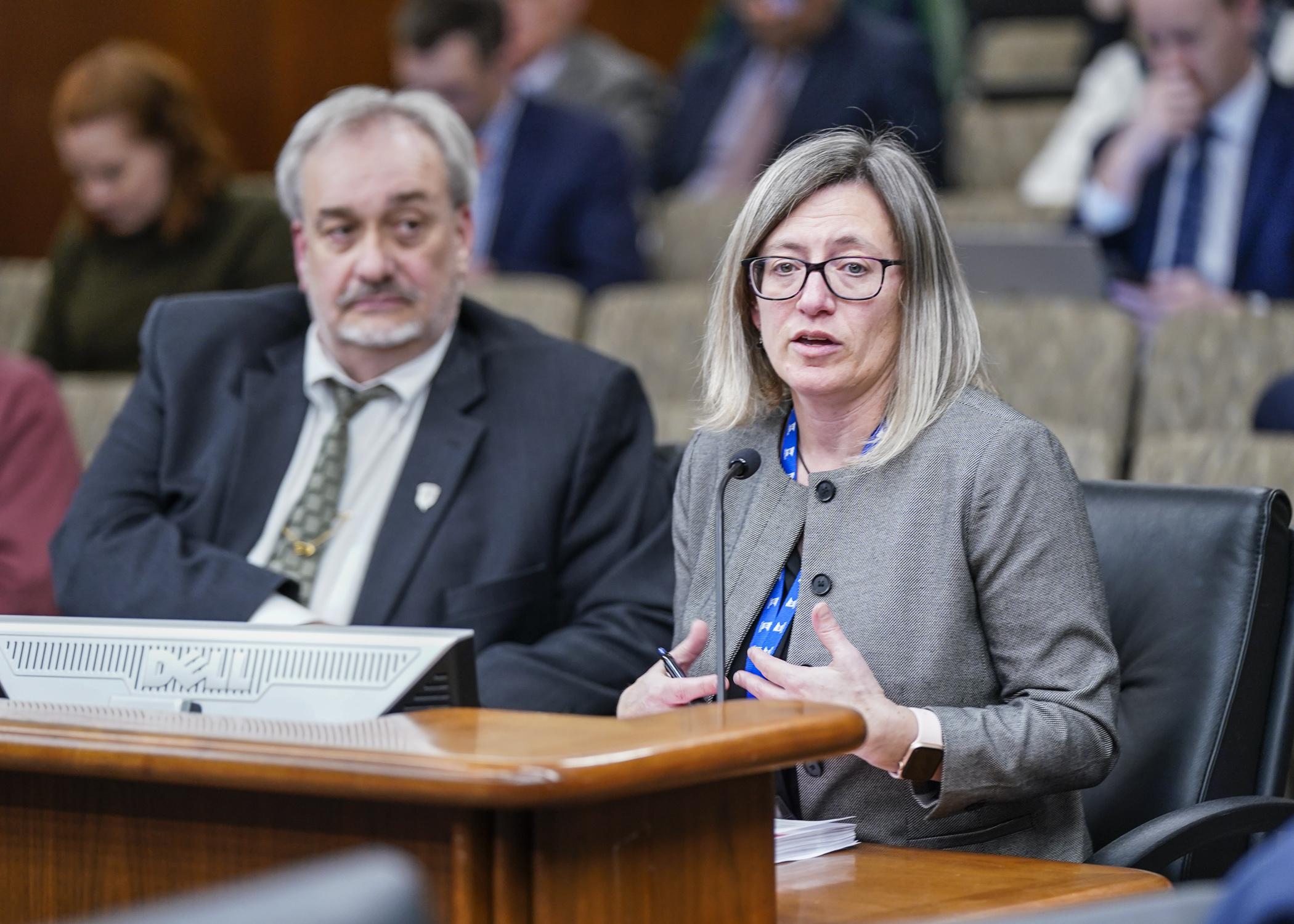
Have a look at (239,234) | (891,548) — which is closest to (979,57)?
(239,234)

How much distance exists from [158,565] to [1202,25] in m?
2.65

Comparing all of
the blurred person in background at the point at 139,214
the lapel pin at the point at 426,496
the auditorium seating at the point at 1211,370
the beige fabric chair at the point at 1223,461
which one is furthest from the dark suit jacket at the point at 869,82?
the lapel pin at the point at 426,496

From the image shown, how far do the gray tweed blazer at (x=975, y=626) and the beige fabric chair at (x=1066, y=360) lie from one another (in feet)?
4.93

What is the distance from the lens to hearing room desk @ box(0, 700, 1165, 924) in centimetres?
101

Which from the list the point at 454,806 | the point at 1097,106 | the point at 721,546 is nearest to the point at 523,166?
the point at 1097,106

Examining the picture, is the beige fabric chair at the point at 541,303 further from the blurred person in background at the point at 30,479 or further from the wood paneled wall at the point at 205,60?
the wood paneled wall at the point at 205,60

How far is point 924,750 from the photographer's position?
1419 millimetres

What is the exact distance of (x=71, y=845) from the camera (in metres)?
1.19

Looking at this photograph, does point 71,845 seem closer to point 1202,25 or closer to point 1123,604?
point 1123,604

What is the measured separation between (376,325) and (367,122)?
299 millimetres

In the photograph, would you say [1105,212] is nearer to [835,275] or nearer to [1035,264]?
[1035,264]

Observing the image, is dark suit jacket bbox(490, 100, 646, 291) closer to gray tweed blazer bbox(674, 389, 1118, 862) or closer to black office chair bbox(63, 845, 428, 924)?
gray tweed blazer bbox(674, 389, 1118, 862)

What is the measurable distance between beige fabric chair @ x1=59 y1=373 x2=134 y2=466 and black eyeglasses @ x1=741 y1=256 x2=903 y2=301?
1.97 metres

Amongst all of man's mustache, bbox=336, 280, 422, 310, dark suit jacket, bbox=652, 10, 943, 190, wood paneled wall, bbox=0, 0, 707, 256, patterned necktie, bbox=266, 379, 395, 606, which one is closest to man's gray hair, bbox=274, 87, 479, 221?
man's mustache, bbox=336, 280, 422, 310
